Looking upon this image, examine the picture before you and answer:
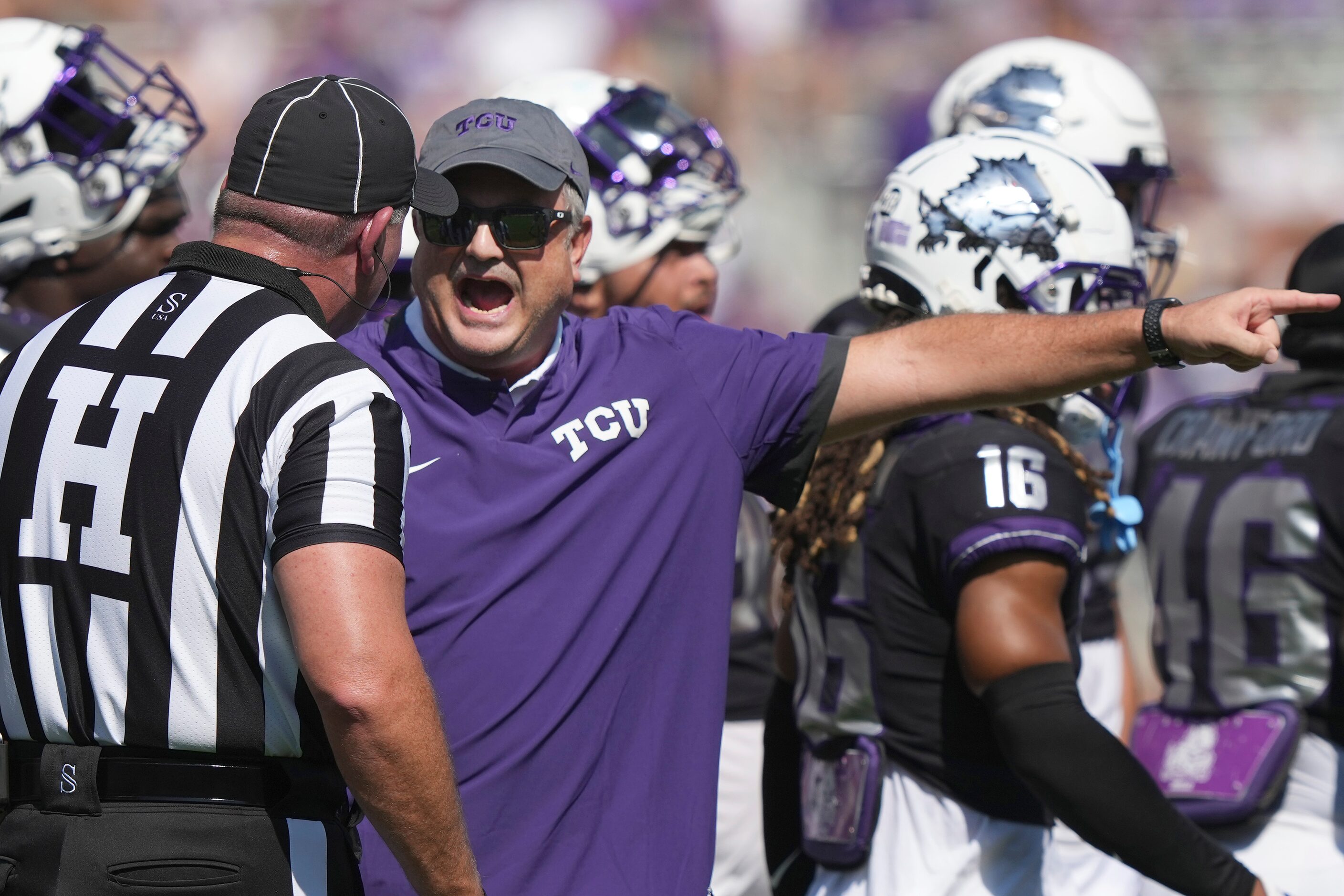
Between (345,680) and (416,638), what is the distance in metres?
0.49

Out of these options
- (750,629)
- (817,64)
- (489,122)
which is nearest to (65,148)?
(489,122)

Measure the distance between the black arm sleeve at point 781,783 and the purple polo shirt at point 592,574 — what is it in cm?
80

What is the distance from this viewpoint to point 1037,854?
3.05m

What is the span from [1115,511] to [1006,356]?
0.82 m

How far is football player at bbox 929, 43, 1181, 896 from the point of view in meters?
4.32

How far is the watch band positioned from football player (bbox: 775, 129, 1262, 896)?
0.36 meters

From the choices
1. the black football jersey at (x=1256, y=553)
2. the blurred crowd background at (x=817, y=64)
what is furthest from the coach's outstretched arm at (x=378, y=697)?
the blurred crowd background at (x=817, y=64)

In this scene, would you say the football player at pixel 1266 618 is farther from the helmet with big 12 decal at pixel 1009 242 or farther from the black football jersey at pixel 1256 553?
the helmet with big 12 decal at pixel 1009 242

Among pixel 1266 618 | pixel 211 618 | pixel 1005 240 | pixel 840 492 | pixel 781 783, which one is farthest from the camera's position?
pixel 1266 618

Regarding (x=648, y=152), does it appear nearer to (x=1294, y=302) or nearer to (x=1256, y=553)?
(x=1256, y=553)

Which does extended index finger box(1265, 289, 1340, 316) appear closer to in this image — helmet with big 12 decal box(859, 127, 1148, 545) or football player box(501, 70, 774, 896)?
helmet with big 12 decal box(859, 127, 1148, 545)

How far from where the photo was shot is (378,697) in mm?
2012

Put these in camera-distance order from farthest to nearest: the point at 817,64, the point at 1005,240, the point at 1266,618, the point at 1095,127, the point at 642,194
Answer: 1. the point at 817,64
2. the point at 1095,127
3. the point at 642,194
4. the point at 1266,618
5. the point at 1005,240

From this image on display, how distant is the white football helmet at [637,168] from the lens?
4547mm
